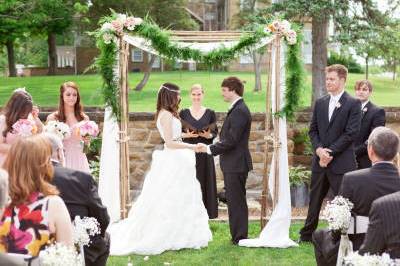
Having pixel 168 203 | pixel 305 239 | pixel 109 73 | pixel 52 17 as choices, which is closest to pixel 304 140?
pixel 305 239

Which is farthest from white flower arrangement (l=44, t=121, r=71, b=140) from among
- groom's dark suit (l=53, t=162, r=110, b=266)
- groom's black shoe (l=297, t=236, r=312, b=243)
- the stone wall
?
the stone wall

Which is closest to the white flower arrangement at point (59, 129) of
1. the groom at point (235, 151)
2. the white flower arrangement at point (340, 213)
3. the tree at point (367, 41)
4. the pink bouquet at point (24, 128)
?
the pink bouquet at point (24, 128)

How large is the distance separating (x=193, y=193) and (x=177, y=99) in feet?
3.49

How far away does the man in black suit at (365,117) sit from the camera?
785 cm

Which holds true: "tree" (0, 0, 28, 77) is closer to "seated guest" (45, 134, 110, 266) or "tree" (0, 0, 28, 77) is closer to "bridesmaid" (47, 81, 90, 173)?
"bridesmaid" (47, 81, 90, 173)

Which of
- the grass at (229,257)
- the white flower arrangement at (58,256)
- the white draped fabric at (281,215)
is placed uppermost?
the white flower arrangement at (58,256)

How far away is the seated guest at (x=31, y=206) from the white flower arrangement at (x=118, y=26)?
427 centimetres

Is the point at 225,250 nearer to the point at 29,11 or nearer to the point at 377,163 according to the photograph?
the point at 377,163

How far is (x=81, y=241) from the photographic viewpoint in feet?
15.0

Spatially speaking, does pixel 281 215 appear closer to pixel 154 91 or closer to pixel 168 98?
pixel 168 98

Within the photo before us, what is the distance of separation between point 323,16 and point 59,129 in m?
6.98

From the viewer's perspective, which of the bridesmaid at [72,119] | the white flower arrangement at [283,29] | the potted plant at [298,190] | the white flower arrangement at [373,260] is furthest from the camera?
the potted plant at [298,190]

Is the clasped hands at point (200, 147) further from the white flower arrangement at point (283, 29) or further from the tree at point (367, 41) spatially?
the tree at point (367, 41)

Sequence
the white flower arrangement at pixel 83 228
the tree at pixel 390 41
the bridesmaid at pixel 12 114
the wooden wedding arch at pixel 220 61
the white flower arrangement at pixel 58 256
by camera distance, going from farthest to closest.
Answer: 1. the tree at pixel 390 41
2. the wooden wedding arch at pixel 220 61
3. the bridesmaid at pixel 12 114
4. the white flower arrangement at pixel 83 228
5. the white flower arrangement at pixel 58 256
